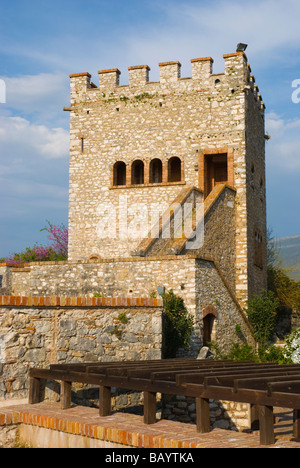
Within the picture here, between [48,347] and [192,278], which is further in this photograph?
[192,278]

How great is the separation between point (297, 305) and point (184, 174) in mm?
8070

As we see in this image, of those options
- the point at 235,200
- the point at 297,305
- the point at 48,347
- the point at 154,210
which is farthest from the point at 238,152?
the point at 48,347

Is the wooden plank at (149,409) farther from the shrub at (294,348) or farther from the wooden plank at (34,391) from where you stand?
the shrub at (294,348)

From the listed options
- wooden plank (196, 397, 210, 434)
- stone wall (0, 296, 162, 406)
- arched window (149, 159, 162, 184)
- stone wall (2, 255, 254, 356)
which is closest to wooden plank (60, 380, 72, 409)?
stone wall (0, 296, 162, 406)

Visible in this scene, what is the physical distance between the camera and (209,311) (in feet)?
48.6

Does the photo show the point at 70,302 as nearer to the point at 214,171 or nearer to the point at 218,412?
the point at 218,412

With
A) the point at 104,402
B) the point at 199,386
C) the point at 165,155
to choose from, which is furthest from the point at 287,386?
the point at 165,155

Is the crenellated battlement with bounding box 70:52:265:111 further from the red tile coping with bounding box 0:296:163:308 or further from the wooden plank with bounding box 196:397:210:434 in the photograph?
the wooden plank with bounding box 196:397:210:434

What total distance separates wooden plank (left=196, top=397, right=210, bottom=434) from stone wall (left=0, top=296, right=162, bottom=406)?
292cm

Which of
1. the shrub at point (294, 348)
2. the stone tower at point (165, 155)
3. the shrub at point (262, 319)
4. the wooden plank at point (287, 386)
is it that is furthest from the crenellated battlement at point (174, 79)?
the wooden plank at point (287, 386)

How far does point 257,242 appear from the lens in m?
21.0

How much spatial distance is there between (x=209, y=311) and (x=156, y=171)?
7.93 metres

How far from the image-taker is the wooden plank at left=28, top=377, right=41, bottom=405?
24.7 ft

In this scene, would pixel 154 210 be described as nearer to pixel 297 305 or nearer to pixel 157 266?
pixel 157 266
